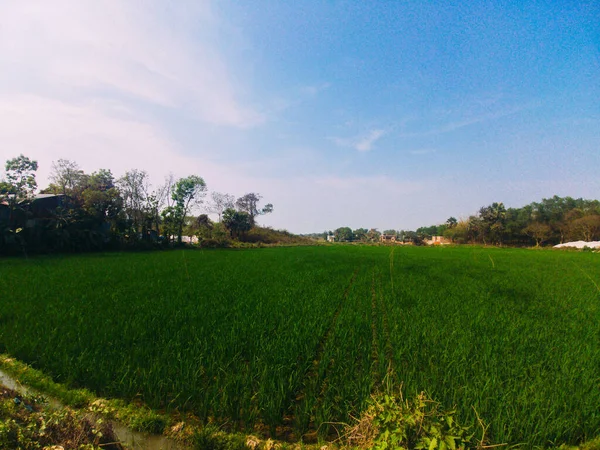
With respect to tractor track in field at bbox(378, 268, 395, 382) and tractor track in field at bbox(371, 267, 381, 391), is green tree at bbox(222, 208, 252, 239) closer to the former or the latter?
tractor track in field at bbox(371, 267, 381, 391)

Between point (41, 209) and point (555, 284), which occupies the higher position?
point (41, 209)

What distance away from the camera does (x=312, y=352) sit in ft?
A: 10.7

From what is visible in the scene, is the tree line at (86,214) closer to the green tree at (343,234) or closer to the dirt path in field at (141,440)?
the dirt path in field at (141,440)

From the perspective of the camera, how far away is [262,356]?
9.87 feet

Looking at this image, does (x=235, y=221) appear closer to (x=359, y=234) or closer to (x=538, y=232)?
(x=538, y=232)

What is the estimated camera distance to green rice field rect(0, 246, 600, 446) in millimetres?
2201

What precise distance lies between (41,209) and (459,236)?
54.6 meters

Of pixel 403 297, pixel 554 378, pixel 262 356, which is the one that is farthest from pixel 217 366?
pixel 403 297

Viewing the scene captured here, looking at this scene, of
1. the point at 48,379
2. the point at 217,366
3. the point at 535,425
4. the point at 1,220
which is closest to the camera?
the point at 535,425

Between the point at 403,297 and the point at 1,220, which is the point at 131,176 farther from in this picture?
the point at 403,297

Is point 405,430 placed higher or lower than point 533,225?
lower

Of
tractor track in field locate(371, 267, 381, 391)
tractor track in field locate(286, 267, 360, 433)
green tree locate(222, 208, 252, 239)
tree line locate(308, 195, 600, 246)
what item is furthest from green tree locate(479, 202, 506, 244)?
tractor track in field locate(286, 267, 360, 433)

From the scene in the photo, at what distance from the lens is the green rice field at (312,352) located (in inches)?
86.7

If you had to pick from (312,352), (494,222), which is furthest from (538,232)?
(312,352)
